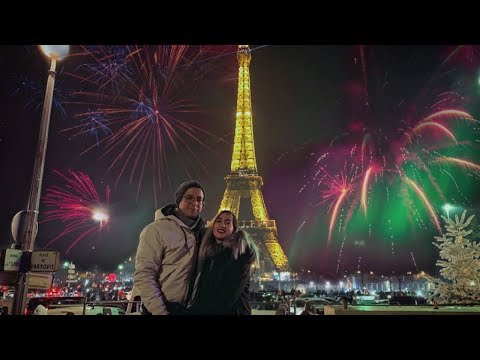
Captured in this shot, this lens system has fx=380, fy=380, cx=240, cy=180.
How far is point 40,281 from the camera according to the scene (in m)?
5.43

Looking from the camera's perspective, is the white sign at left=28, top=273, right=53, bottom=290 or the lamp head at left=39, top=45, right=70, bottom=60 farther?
the lamp head at left=39, top=45, right=70, bottom=60

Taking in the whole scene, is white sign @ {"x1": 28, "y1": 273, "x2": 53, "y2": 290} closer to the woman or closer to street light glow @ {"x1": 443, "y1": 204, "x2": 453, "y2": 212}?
the woman

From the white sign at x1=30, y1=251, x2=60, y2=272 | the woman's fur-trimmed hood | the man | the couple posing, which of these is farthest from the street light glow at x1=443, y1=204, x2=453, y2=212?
the white sign at x1=30, y1=251, x2=60, y2=272

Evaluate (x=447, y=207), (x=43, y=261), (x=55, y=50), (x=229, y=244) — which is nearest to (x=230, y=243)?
(x=229, y=244)

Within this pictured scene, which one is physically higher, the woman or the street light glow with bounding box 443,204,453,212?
the street light glow with bounding box 443,204,453,212

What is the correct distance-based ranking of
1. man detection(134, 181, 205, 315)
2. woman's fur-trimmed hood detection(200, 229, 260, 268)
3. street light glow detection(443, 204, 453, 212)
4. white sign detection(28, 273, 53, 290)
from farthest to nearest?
1. street light glow detection(443, 204, 453, 212)
2. white sign detection(28, 273, 53, 290)
3. woman's fur-trimmed hood detection(200, 229, 260, 268)
4. man detection(134, 181, 205, 315)

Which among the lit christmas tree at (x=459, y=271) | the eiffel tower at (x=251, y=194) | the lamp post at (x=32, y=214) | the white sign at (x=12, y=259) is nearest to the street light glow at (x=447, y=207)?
the lit christmas tree at (x=459, y=271)

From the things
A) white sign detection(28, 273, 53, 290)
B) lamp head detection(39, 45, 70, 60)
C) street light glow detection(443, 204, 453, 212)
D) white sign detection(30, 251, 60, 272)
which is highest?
lamp head detection(39, 45, 70, 60)

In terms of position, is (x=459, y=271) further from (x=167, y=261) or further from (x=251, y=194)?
(x=251, y=194)

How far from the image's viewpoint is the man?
3.70 meters

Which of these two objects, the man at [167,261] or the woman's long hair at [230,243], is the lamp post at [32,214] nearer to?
the man at [167,261]

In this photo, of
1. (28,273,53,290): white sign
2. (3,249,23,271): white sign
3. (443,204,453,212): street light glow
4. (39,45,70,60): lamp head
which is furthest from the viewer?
(443,204,453,212): street light glow
